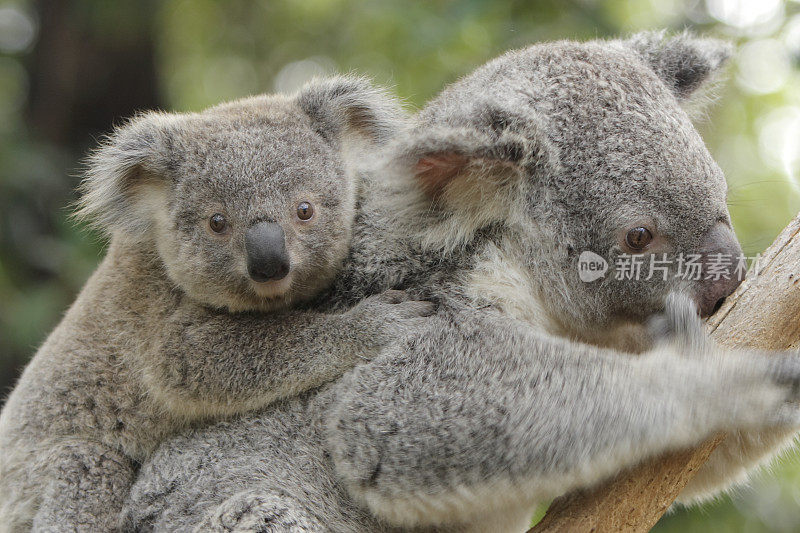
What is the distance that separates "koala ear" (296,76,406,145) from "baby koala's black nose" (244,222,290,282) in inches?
27.3

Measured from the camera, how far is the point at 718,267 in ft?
8.21

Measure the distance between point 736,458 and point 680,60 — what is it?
5.22ft

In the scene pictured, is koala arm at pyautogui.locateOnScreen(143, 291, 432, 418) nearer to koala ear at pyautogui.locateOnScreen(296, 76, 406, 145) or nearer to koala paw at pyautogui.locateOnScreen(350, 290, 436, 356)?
koala paw at pyautogui.locateOnScreen(350, 290, 436, 356)

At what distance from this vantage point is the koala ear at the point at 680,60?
3207 mm

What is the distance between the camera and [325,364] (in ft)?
8.93

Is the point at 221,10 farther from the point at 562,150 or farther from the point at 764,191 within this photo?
the point at 562,150

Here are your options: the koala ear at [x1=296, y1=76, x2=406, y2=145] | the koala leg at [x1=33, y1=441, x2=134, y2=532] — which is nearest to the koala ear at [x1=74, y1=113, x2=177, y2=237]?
the koala ear at [x1=296, y1=76, x2=406, y2=145]

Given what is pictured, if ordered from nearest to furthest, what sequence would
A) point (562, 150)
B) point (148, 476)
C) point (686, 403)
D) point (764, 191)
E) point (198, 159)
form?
point (686, 403) < point (562, 150) < point (148, 476) < point (198, 159) < point (764, 191)

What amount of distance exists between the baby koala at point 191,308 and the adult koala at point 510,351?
0.13m

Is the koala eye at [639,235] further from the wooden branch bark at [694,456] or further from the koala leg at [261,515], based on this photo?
the koala leg at [261,515]

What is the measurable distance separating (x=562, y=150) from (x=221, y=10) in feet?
25.8

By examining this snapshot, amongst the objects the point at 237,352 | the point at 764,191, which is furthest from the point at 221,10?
the point at 237,352

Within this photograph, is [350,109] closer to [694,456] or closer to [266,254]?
[266,254]

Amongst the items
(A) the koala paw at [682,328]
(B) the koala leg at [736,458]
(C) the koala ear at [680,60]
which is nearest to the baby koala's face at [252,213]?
(A) the koala paw at [682,328]
